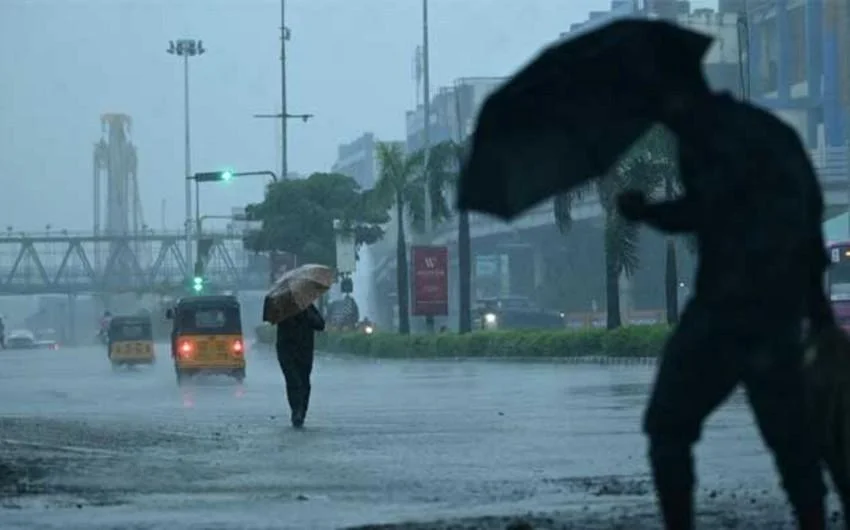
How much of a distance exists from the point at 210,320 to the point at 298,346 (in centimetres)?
2432

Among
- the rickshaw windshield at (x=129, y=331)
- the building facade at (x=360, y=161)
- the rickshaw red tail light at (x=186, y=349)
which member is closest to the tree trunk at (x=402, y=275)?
Result: the rickshaw windshield at (x=129, y=331)

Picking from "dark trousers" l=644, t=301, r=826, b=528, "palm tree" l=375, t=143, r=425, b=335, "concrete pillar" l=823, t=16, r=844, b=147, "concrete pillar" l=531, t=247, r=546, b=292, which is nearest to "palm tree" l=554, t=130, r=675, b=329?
"palm tree" l=375, t=143, r=425, b=335

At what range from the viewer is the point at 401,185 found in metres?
72.8

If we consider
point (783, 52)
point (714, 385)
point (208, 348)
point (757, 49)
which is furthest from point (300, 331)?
point (757, 49)

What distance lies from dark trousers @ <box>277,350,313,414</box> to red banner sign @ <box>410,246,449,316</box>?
4456 cm

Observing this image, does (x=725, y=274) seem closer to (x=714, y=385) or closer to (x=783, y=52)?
(x=714, y=385)

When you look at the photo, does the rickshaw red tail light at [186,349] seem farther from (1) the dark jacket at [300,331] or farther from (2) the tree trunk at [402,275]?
(2) the tree trunk at [402,275]

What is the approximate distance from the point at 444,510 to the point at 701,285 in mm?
4751

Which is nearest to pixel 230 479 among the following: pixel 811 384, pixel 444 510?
pixel 444 510

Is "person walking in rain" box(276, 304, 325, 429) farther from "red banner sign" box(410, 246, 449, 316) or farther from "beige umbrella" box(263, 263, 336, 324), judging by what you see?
"red banner sign" box(410, 246, 449, 316)

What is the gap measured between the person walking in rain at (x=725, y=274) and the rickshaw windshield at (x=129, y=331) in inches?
2334

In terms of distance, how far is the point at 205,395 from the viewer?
36188 mm

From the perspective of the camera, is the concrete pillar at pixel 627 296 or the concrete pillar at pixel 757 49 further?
the concrete pillar at pixel 627 296

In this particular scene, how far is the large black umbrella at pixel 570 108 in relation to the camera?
7.66m
